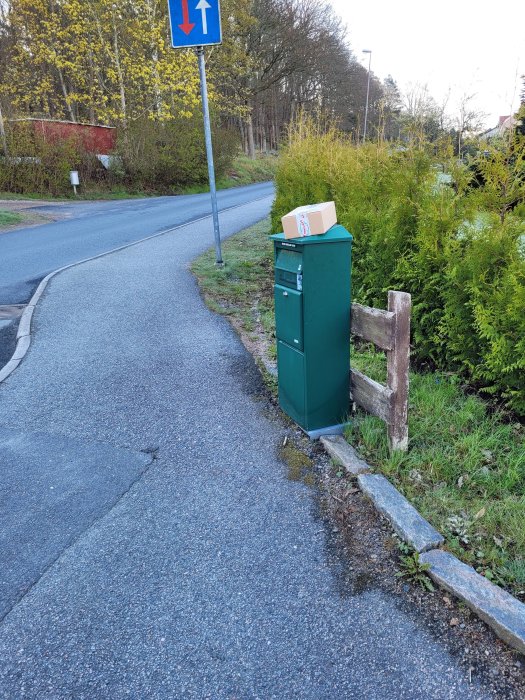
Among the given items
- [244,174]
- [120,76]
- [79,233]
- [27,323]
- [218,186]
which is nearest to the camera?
[27,323]

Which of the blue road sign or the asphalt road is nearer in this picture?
the blue road sign

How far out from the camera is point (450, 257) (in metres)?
3.82

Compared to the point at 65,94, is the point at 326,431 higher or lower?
lower

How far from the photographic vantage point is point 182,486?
124 inches

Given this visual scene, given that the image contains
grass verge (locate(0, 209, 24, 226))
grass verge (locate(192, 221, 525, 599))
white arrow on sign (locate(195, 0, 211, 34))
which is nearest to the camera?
grass verge (locate(192, 221, 525, 599))

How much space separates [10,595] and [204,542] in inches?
36.4

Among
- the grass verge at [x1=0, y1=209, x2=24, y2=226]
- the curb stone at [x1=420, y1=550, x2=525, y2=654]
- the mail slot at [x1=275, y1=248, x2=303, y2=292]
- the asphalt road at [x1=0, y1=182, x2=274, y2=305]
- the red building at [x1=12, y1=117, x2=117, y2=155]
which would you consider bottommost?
the curb stone at [x1=420, y1=550, x2=525, y2=654]

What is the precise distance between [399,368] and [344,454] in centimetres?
67

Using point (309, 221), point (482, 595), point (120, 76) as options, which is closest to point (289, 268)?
point (309, 221)

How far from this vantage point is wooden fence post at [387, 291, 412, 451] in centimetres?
301

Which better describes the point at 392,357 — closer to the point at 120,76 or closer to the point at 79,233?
the point at 79,233

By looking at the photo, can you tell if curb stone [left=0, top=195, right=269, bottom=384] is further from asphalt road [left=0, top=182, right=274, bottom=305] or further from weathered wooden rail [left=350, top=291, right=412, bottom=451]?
weathered wooden rail [left=350, top=291, right=412, bottom=451]

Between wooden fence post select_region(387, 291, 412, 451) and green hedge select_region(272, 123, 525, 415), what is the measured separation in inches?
26.2

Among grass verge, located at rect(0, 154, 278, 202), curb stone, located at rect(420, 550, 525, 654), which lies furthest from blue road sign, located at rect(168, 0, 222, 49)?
curb stone, located at rect(420, 550, 525, 654)
